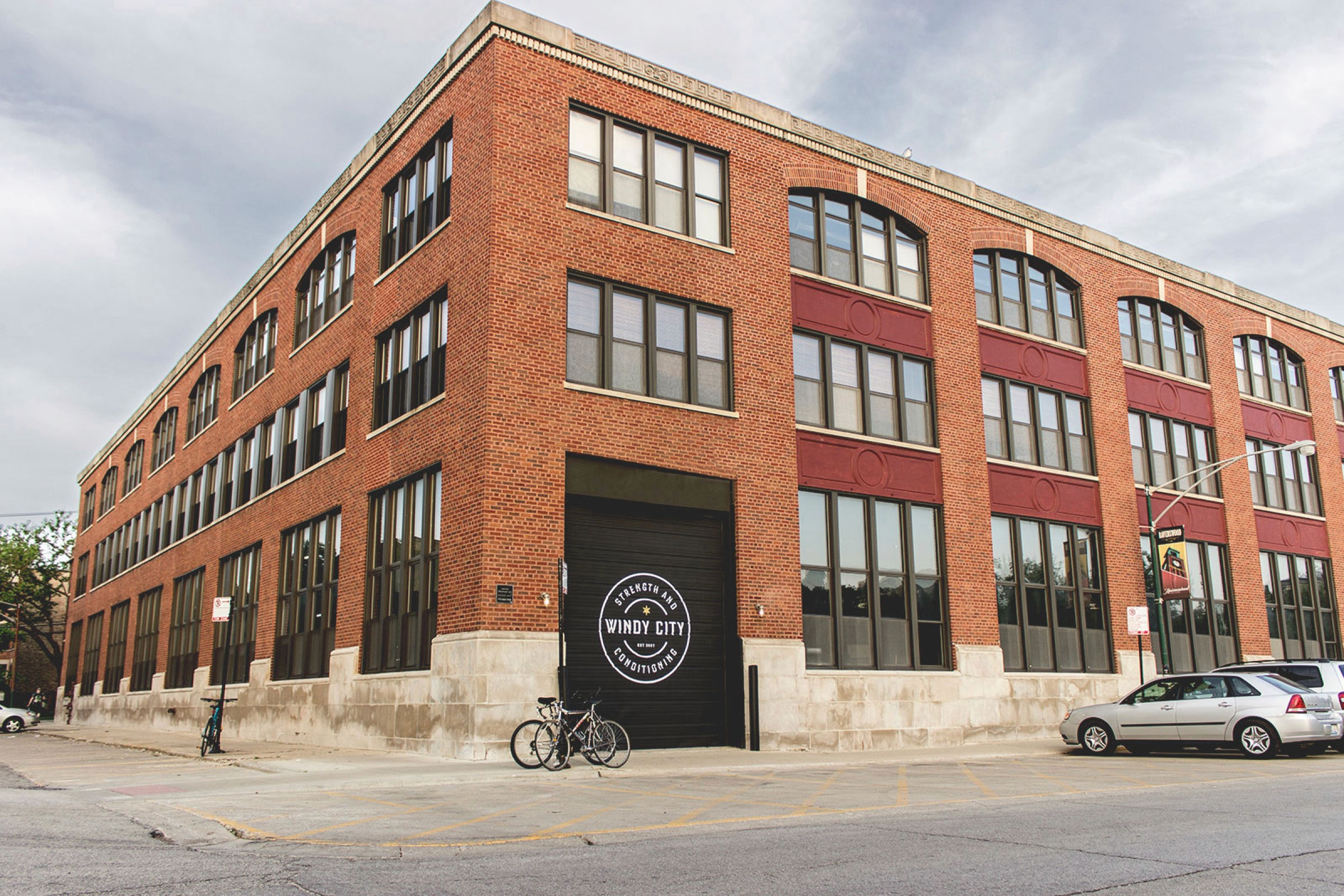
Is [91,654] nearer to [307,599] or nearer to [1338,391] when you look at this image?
[307,599]

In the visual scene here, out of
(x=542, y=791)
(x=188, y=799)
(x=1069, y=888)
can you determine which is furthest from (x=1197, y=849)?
(x=188, y=799)

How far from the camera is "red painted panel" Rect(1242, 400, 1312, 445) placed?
111 ft

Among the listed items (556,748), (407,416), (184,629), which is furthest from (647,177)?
(184,629)

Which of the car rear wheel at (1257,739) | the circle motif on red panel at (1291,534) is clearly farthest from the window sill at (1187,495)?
the car rear wheel at (1257,739)

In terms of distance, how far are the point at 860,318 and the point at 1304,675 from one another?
11.3 meters

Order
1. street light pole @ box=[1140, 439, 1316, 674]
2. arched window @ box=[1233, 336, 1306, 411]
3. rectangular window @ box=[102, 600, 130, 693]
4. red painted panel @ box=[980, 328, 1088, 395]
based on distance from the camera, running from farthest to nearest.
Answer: rectangular window @ box=[102, 600, 130, 693]
arched window @ box=[1233, 336, 1306, 411]
red painted panel @ box=[980, 328, 1088, 395]
street light pole @ box=[1140, 439, 1316, 674]

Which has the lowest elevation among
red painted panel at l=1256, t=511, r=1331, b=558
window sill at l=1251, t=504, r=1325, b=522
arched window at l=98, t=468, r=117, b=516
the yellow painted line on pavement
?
the yellow painted line on pavement

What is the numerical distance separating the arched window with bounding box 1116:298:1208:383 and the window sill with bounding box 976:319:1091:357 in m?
1.95

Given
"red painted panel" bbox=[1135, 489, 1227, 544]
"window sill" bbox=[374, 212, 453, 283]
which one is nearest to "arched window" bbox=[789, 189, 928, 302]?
"window sill" bbox=[374, 212, 453, 283]

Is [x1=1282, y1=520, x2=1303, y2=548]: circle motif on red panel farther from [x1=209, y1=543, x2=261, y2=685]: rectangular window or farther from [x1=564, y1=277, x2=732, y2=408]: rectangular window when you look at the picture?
[x1=209, y1=543, x2=261, y2=685]: rectangular window

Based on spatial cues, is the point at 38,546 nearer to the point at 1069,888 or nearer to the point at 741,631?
the point at 741,631

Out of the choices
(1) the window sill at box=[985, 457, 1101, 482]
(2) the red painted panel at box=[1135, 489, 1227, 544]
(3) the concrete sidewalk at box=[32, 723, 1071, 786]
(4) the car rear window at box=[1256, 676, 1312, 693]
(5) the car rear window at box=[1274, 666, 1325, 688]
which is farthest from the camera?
(2) the red painted panel at box=[1135, 489, 1227, 544]

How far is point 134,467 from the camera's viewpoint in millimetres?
49156

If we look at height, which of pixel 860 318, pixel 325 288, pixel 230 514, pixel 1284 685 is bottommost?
pixel 1284 685
